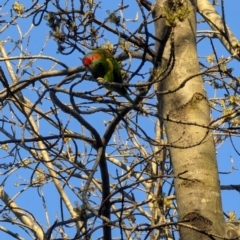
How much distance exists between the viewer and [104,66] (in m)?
4.06

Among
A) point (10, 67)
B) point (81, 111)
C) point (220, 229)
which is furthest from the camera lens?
point (10, 67)

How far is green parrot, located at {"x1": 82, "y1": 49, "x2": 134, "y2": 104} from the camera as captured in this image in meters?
3.54

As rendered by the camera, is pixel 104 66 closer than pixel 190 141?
No

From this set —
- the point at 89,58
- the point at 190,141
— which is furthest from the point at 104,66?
the point at 190,141

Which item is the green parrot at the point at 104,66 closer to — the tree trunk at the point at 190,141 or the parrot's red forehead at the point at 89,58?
the parrot's red forehead at the point at 89,58

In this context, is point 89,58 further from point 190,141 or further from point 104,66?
point 190,141

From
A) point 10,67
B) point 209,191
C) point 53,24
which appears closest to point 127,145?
point 10,67

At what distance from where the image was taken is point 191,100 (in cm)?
269

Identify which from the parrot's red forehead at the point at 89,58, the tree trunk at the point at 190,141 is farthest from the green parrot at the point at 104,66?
the tree trunk at the point at 190,141

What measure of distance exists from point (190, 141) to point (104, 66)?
1.58 metres

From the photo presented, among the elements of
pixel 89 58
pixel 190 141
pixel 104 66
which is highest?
pixel 104 66

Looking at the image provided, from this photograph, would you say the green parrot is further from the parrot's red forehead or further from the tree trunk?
the tree trunk

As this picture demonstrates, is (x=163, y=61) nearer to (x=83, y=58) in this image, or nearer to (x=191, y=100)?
(x=191, y=100)

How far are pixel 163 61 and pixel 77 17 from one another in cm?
79
